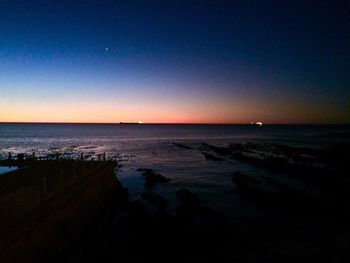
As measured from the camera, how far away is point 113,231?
728 inches

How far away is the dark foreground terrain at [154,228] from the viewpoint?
1272 cm

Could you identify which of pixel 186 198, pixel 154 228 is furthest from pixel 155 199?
pixel 154 228

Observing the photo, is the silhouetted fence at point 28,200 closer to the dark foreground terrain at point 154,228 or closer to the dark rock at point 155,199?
the dark foreground terrain at point 154,228

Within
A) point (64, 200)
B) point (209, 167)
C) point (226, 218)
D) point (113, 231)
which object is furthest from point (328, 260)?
point (209, 167)

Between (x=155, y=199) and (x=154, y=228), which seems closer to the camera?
(x=154, y=228)

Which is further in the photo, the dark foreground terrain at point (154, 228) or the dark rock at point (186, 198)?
the dark rock at point (186, 198)

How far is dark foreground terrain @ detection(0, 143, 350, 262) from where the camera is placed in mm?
12724

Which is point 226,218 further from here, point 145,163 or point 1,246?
point 145,163

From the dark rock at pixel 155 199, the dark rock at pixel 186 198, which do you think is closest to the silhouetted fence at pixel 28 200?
the dark rock at pixel 155 199

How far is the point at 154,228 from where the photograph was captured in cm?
1788

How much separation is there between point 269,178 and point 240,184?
5743mm

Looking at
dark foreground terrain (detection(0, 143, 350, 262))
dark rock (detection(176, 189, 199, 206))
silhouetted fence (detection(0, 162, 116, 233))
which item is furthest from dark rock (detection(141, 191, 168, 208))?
silhouetted fence (detection(0, 162, 116, 233))

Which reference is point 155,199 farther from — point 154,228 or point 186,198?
point 154,228

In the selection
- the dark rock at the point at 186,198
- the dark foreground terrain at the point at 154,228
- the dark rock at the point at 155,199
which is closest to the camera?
the dark foreground terrain at the point at 154,228
